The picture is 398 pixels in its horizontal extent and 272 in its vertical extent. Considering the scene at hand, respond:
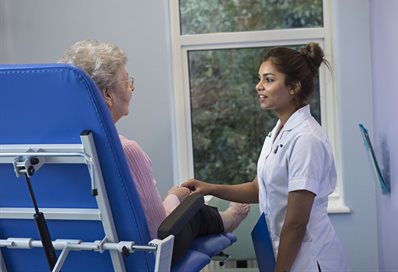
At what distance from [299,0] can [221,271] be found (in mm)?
1481

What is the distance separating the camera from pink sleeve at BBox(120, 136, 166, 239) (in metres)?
1.54

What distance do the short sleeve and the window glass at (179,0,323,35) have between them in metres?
1.27

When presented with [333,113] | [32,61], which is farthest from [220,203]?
[32,61]

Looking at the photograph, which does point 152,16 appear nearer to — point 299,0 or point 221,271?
point 299,0

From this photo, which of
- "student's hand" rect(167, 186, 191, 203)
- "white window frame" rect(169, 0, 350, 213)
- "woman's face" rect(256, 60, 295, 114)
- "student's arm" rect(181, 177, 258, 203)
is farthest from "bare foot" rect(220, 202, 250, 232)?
"white window frame" rect(169, 0, 350, 213)

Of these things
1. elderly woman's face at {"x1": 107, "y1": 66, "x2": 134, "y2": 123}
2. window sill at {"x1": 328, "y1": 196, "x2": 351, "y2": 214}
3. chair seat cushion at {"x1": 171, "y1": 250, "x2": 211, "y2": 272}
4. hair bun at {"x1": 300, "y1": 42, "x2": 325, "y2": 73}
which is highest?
hair bun at {"x1": 300, "y1": 42, "x2": 325, "y2": 73}

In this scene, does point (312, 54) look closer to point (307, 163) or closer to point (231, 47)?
point (307, 163)

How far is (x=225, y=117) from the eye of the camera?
3166mm

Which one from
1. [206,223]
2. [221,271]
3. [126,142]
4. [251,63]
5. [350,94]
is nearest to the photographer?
[126,142]

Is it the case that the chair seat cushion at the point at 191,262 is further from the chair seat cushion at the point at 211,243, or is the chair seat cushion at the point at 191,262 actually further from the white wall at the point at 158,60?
the white wall at the point at 158,60

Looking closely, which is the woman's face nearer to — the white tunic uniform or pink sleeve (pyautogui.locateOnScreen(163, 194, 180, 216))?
the white tunic uniform

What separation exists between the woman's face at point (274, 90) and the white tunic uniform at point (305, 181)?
6 centimetres

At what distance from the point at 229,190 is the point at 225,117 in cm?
94

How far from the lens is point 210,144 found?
3178 mm
